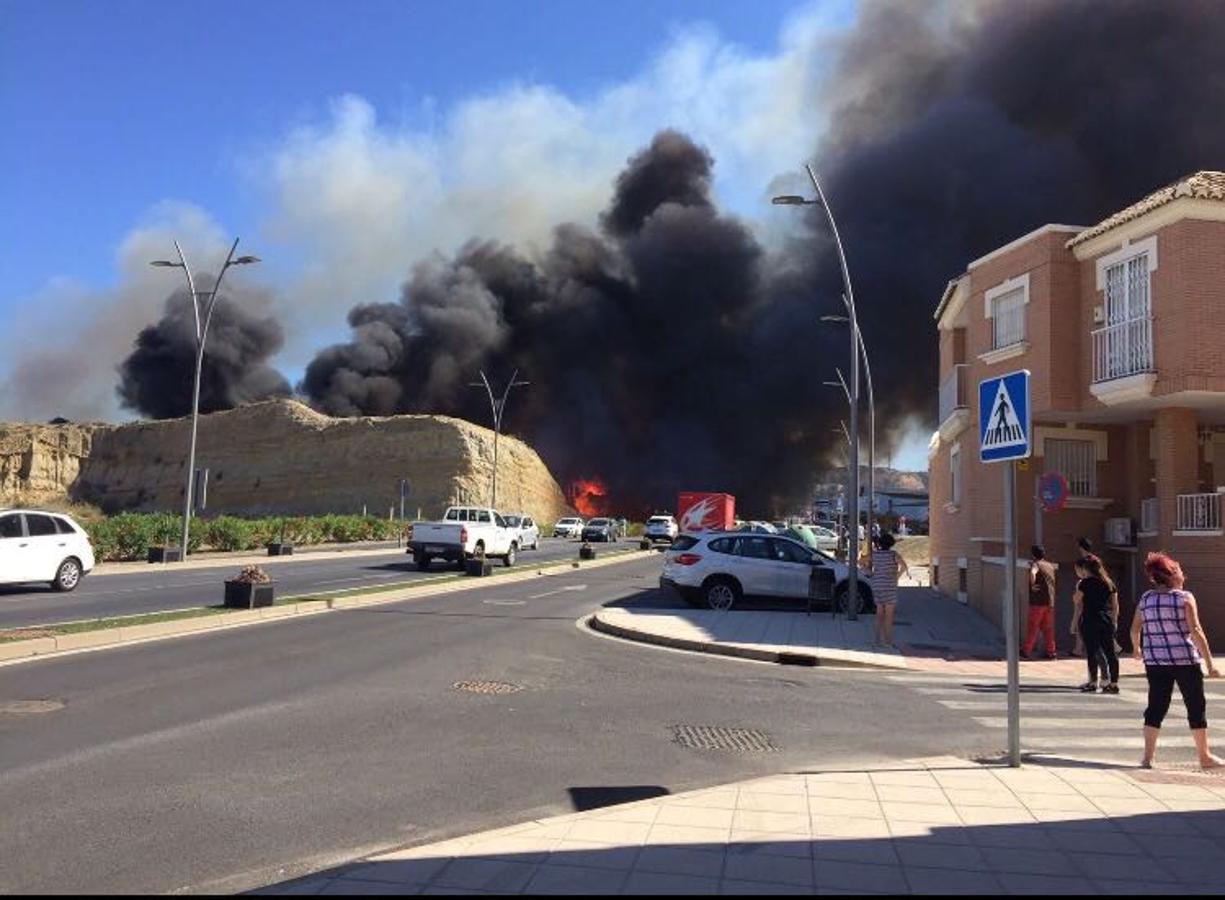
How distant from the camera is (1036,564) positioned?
512 inches

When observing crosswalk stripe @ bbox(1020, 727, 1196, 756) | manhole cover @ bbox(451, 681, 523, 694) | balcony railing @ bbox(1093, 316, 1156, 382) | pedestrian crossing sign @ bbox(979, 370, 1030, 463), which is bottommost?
crosswalk stripe @ bbox(1020, 727, 1196, 756)

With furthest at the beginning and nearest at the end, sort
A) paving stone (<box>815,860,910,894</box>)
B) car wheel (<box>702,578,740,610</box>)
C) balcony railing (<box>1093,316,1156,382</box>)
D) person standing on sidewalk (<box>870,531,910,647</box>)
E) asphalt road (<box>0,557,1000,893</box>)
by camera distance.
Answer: car wheel (<box>702,578,740,610</box>), balcony railing (<box>1093,316,1156,382</box>), person standing on sidewalk (<box>870,531,910,647</box>), asphalt road (<box>0,557,1000,893</box>), paving stone (<box>815,860,910,894</box>)

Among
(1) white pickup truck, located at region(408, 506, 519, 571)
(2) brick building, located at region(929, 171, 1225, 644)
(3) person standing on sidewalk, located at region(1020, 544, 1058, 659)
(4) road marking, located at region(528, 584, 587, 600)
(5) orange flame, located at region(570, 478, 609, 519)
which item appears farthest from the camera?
(5) orange flame, located at region(570, 478, 609, 519)

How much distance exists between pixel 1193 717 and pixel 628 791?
154 inches

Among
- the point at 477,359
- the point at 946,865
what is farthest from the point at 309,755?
the point at 477,359

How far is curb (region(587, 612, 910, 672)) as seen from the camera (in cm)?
1204

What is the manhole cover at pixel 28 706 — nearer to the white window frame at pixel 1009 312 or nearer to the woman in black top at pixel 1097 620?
the woman in black top at pixel 1097 620

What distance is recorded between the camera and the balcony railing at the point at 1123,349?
48.7 ft

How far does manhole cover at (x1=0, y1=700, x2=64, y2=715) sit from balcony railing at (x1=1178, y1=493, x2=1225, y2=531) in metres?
14.5

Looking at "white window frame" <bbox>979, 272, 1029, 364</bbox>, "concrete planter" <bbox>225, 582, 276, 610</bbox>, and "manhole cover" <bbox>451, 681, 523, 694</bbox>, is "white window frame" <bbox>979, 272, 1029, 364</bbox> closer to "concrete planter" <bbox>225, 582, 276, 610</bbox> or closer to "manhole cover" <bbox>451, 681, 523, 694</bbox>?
"manhole cover" <bbox>451, 681, 523, 694</bbox>

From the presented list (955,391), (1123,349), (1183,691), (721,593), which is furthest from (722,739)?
(955,391)

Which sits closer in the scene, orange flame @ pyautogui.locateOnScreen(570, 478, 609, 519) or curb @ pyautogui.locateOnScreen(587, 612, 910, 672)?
curb @ pyautogui.locateOnScreen(587, 612, 910, 672)

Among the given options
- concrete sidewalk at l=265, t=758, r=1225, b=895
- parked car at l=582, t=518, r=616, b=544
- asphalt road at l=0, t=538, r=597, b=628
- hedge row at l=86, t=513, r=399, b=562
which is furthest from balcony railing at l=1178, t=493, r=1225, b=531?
parked car at l=582, t=518, r=616, b=544

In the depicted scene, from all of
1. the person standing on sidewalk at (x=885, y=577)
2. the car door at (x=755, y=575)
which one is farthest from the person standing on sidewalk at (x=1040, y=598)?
the car door at (x=755, y=575)
